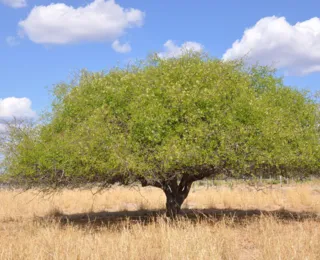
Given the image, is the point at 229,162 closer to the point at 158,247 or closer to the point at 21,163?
the point at 158,247

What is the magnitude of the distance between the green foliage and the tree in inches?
1.4

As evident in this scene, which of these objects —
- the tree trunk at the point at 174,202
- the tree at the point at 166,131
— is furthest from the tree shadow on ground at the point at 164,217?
the tree at the point at 166,131

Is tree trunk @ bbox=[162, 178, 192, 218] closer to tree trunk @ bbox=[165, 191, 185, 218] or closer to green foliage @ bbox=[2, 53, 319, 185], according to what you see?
tree trunk @ bbox=[165, 191, 185, 218]

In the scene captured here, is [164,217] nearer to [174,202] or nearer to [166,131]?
[174,202]

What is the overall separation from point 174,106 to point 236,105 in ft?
7.23

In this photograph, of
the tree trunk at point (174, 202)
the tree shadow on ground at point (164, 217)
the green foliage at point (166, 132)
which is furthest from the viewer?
the tree trunk at point (174, 202)

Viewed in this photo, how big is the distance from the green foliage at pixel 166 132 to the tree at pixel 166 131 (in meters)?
0.04

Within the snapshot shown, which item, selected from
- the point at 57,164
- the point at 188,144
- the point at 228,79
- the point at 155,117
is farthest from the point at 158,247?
the point at 228,79

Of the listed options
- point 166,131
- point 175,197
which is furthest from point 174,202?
point 166,131

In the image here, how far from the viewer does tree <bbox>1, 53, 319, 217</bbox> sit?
13.2 meters

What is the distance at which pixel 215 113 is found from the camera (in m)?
13.7

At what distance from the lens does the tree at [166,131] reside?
43.4ft

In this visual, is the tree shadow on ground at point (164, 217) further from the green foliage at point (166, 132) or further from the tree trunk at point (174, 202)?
the green foliage at point (166, 132)

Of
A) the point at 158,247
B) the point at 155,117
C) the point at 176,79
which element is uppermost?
the point at 176,79
